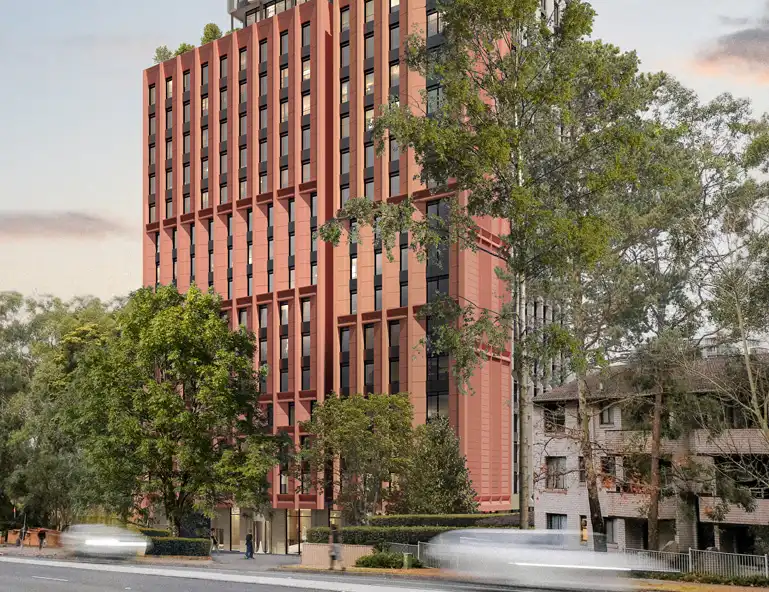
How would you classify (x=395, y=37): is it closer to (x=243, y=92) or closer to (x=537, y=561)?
(x=243, y=92)

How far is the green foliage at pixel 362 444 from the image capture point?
187 feet

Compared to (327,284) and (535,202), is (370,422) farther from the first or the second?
(535,202)

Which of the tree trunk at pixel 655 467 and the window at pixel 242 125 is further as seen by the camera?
the window at pixel 242 125

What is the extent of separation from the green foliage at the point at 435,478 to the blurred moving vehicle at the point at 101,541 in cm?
1509

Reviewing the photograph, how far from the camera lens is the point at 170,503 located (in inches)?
2109

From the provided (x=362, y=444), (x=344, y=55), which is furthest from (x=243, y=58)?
(x=362, y=444)

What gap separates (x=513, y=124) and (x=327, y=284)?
138 feet

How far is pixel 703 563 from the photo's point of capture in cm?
3619

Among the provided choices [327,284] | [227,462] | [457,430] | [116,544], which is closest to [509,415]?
[457,430]

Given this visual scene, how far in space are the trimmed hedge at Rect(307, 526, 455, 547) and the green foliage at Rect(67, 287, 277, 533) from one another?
7.37 meters

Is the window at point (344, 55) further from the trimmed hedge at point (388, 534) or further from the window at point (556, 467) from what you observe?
the trimmed hedge at point (388, 534)

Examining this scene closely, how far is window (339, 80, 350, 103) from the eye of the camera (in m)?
77.9

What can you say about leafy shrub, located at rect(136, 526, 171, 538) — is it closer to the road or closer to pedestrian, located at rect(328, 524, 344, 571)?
pedestrian, located at rect(328, 524, 344, 571)

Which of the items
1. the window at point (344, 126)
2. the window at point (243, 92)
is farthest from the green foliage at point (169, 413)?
the window at point (243, 92)
